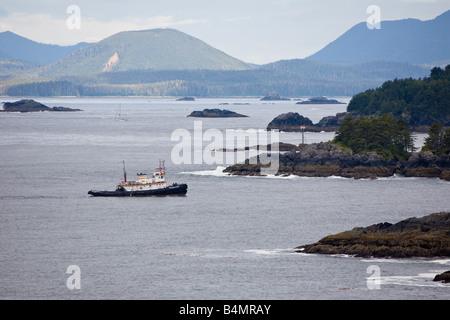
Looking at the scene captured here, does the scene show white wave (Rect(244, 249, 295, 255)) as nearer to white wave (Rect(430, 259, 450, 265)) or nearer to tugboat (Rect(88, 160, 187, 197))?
white wave (Rect(430, 259, 450, 265))

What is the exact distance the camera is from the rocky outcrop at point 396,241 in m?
52.9

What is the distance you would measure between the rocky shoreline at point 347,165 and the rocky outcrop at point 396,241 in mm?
39826

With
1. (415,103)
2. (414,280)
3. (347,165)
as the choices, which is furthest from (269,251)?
(415,103)

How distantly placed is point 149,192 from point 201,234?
22500 millimetres

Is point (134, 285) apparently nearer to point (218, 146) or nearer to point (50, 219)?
point (50, 219)

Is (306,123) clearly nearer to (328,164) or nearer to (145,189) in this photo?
(328,164)

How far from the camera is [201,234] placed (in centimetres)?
6291

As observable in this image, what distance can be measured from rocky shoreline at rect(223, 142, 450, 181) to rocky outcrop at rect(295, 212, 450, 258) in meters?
39.8
